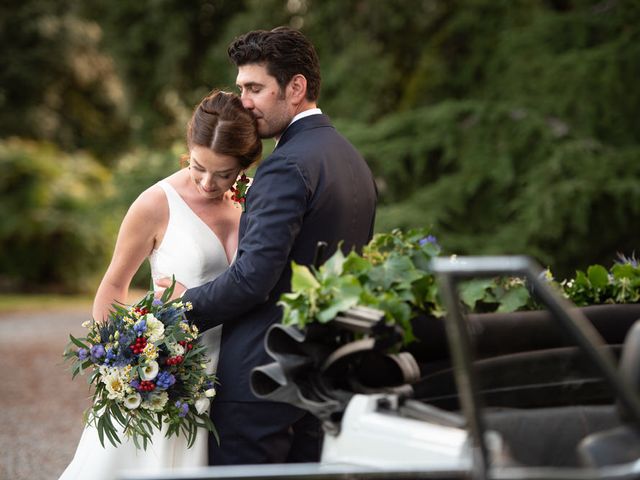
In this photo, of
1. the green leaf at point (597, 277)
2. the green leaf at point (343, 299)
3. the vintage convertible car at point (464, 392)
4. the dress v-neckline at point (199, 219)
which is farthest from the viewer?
the dress v-neckline at point (199, 219)

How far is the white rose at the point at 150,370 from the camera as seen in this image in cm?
319

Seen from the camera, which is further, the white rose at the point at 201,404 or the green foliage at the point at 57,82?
the green foliage at the point at 57,82

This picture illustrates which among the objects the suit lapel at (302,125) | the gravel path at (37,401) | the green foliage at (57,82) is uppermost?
the green foliage at (57,82)

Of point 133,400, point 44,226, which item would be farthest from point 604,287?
point 44,226

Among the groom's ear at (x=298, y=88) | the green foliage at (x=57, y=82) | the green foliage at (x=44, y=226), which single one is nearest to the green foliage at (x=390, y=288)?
the groom's ear at (x=298, y=88)

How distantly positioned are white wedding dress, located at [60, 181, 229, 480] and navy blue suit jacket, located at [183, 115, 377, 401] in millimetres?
268

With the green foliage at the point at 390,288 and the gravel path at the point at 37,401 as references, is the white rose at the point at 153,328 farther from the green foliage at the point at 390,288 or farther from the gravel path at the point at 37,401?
the gravel path at the point at 37,401

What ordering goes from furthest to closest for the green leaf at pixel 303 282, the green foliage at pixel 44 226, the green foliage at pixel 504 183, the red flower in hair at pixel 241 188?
1. the green foliage at pixel 44 226
2. the green foliage at pixel 504 183
3. the red flower in hair at pixel 241 188
4. the green leaf at pixel 303 282

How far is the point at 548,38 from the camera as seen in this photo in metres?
8.87

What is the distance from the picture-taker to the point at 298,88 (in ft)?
11.2

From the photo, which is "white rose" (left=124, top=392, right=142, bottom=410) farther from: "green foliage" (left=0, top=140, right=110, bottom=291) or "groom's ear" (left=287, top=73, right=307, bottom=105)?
"green foliage" (left=0, top=140, right=110, bottom=291)

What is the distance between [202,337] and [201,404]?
0.33 m

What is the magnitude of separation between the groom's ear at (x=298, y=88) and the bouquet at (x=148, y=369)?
838 millimetres

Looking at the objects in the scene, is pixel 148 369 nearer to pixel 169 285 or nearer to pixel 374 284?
pixel 169 285
